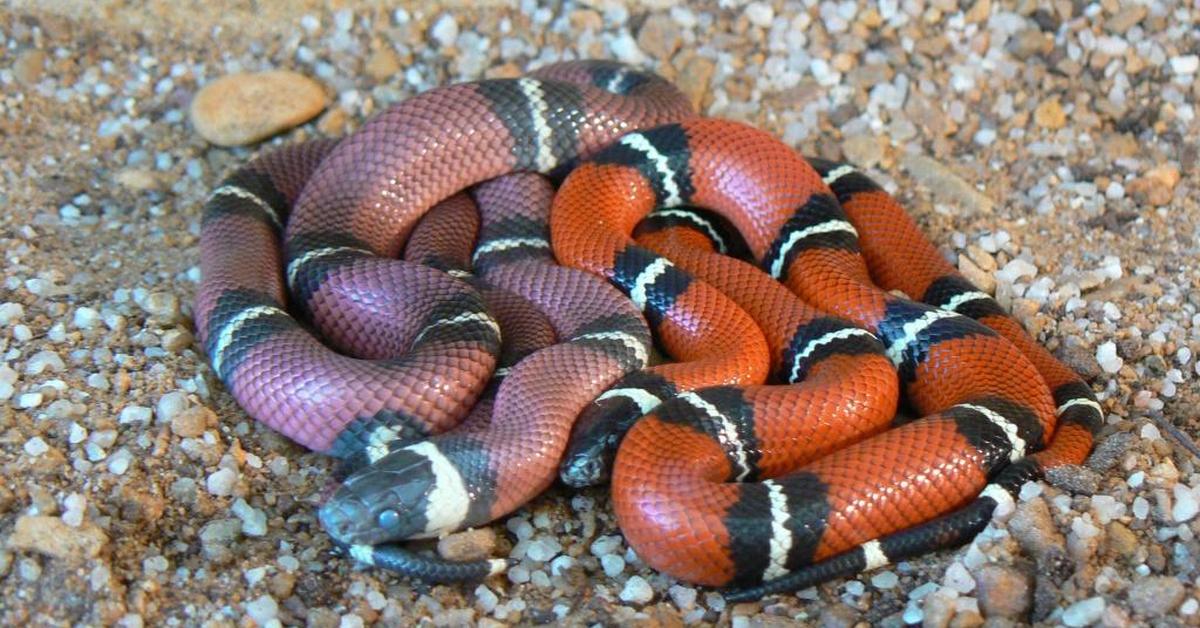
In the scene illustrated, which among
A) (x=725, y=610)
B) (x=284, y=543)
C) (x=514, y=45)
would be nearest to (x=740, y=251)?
(x=514, y=45)

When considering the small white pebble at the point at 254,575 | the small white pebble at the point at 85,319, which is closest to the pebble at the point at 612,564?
the small white pebble at the point at 254,575

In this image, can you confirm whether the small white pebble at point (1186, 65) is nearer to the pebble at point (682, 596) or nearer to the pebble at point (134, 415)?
the pebble at point (682, 596)

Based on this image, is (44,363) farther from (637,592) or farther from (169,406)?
(637,592)

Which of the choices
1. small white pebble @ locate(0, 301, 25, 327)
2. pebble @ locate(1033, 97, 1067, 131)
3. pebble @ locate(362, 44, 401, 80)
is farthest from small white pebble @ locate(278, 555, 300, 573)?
pebble @ locate(1033, 97, 1067, 131)

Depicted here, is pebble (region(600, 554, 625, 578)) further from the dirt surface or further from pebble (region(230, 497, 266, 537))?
pebble (region(230, 497, 266, 537))

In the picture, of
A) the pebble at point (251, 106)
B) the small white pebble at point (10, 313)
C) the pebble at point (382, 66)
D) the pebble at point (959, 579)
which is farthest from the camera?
the pebble at point (382, 66)

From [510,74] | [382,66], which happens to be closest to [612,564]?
[510,74]

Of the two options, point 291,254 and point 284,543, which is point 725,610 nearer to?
point 284,543
